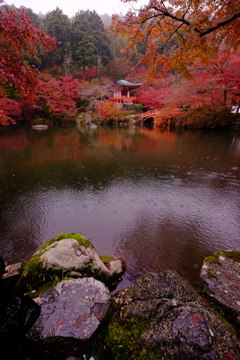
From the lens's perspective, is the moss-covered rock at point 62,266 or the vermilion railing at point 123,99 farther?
the vermilion railing at point 123,99

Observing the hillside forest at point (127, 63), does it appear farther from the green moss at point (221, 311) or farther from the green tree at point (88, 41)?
the green moss at point (221, 311)

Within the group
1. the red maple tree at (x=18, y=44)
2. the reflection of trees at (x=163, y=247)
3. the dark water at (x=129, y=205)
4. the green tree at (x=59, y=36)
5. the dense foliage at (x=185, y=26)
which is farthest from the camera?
the green tree at (x=59, y=36)

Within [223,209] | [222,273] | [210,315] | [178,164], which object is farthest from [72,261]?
[178,164]

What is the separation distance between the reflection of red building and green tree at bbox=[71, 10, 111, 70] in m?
8.69

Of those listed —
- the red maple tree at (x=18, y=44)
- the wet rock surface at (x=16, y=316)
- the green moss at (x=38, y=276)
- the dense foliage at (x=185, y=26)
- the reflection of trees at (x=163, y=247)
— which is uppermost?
the dense foliage at (x=185, y=26)

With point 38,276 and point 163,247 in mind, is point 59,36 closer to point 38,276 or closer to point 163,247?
point 163,247

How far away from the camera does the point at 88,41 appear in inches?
1192

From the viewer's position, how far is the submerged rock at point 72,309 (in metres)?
1.56

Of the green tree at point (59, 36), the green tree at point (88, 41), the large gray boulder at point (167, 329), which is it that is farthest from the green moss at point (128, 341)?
the green tree at point (88, 41)

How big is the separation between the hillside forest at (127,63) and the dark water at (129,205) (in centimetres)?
234

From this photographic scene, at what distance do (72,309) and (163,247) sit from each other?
2.02m

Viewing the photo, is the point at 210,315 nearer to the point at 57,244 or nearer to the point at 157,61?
the point at 57,244

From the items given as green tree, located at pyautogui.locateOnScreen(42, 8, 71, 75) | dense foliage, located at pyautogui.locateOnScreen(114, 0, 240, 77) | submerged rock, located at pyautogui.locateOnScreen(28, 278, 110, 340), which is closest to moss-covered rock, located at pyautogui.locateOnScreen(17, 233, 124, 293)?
submerged rock, located at pyautogui.locateOnScreen(28, 278, 110, 340)

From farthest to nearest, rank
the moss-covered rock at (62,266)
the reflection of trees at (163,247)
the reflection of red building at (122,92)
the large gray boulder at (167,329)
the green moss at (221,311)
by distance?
the reflection of red building at (122,92), the reflection of trees at (163,247), the moss-covered rock at (62,266), the green moss at (221,311), the large gray boulder at (167,329)
